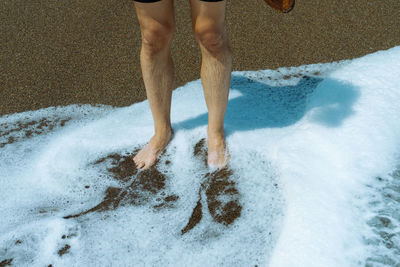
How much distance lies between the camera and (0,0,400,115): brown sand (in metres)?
2.85

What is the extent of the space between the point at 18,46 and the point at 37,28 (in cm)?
25

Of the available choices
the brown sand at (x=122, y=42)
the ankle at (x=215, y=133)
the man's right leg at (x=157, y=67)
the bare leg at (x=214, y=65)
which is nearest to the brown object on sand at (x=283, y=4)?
the bare leg at (x=214, y=65)

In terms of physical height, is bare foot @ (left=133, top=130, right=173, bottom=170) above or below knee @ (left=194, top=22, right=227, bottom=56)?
below

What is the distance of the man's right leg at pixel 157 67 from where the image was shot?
6.06ft

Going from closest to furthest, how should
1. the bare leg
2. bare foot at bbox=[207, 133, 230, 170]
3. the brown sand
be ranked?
the bare leg
bare foot at bbox=[207, 133, 230, 170]
the brown sand

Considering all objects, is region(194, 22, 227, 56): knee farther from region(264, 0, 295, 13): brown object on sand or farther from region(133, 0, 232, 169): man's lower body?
region(264, 0, 295, 13): brown object on sand

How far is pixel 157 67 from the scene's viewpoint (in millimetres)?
2059

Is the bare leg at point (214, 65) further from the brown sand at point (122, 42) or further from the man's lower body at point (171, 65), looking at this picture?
the brown sand at point (122, 42)

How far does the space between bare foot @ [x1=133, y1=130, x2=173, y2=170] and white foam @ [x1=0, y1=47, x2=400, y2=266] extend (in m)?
0.06

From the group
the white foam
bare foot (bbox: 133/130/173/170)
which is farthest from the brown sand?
bare foot (bbox: 133/130/173/170)

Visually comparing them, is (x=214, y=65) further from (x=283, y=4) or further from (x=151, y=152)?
(x=151, y=152)

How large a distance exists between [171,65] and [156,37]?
0.25 meters

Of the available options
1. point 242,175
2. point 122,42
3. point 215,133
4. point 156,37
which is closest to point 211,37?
point 156,37

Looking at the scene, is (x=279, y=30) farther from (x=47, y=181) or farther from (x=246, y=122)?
(x=47, y=181)
